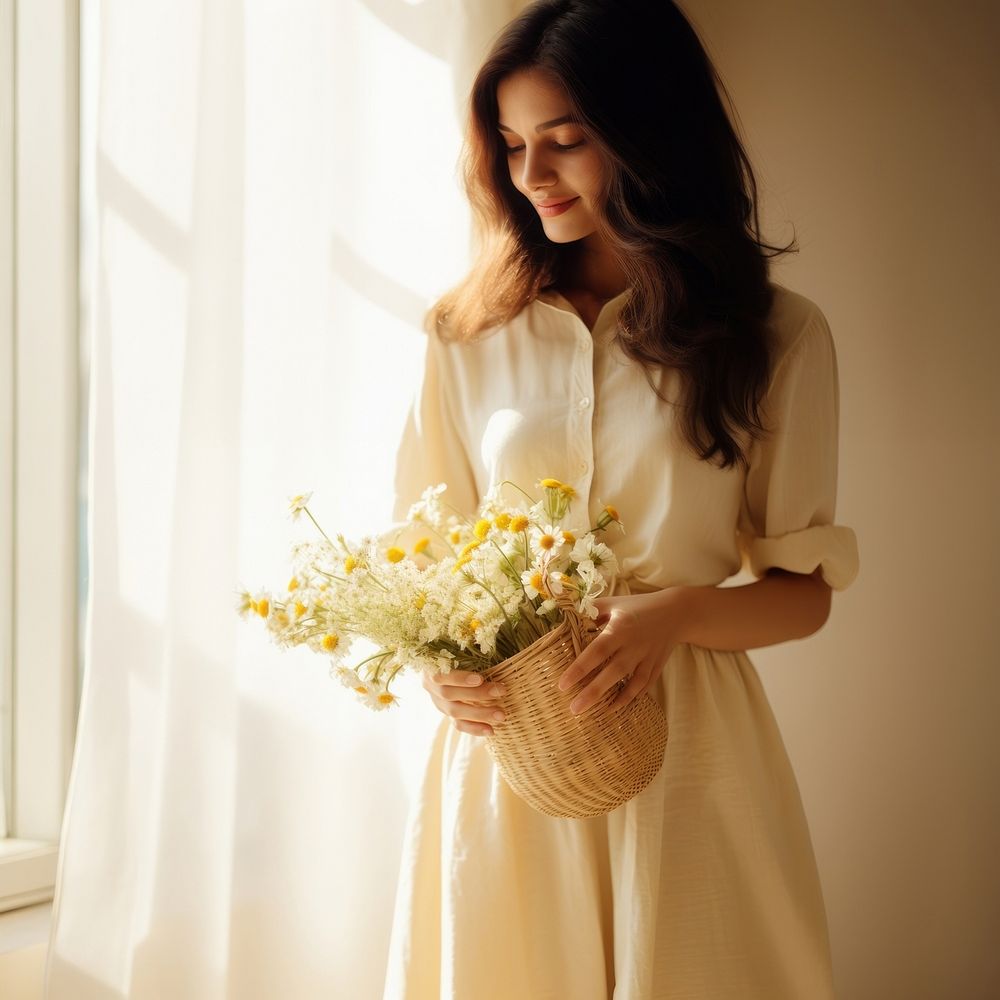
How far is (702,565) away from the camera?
4.33 ft

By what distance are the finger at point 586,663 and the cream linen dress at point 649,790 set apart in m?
0.24

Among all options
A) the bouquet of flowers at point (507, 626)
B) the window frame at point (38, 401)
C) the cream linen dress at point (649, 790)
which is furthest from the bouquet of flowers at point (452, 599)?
the window frame at point (38, 401)

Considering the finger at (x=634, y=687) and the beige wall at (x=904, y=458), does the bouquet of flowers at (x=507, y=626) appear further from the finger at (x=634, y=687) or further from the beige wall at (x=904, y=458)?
the beige wall at (x=904, y=458)

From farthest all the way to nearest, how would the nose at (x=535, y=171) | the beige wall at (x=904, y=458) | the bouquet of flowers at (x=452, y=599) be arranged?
the beige wall at (x=904, y=458) → the nose at (x=535, y=171) → the bouquet of flowers at (x=452, y=599)

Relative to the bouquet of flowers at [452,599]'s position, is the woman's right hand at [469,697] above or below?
below

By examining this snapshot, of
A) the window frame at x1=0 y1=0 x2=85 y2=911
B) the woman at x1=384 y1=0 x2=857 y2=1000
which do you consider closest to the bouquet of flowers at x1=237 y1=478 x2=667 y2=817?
the woman at x1=384 y1=0 x2=857 y2=1000

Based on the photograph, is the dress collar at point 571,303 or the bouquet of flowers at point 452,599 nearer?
the bouquet of flowers at point 452,599

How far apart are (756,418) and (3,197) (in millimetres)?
1354

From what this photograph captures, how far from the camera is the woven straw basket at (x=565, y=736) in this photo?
102 centimetres

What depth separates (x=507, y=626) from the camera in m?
1.04

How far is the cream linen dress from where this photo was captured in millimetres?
1216

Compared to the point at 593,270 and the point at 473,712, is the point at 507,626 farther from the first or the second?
the point at 593,270

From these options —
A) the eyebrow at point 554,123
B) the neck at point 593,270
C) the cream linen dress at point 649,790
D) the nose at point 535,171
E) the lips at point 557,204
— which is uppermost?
the eyebrow at point 554,123

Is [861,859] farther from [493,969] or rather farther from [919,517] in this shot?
[493,969]
